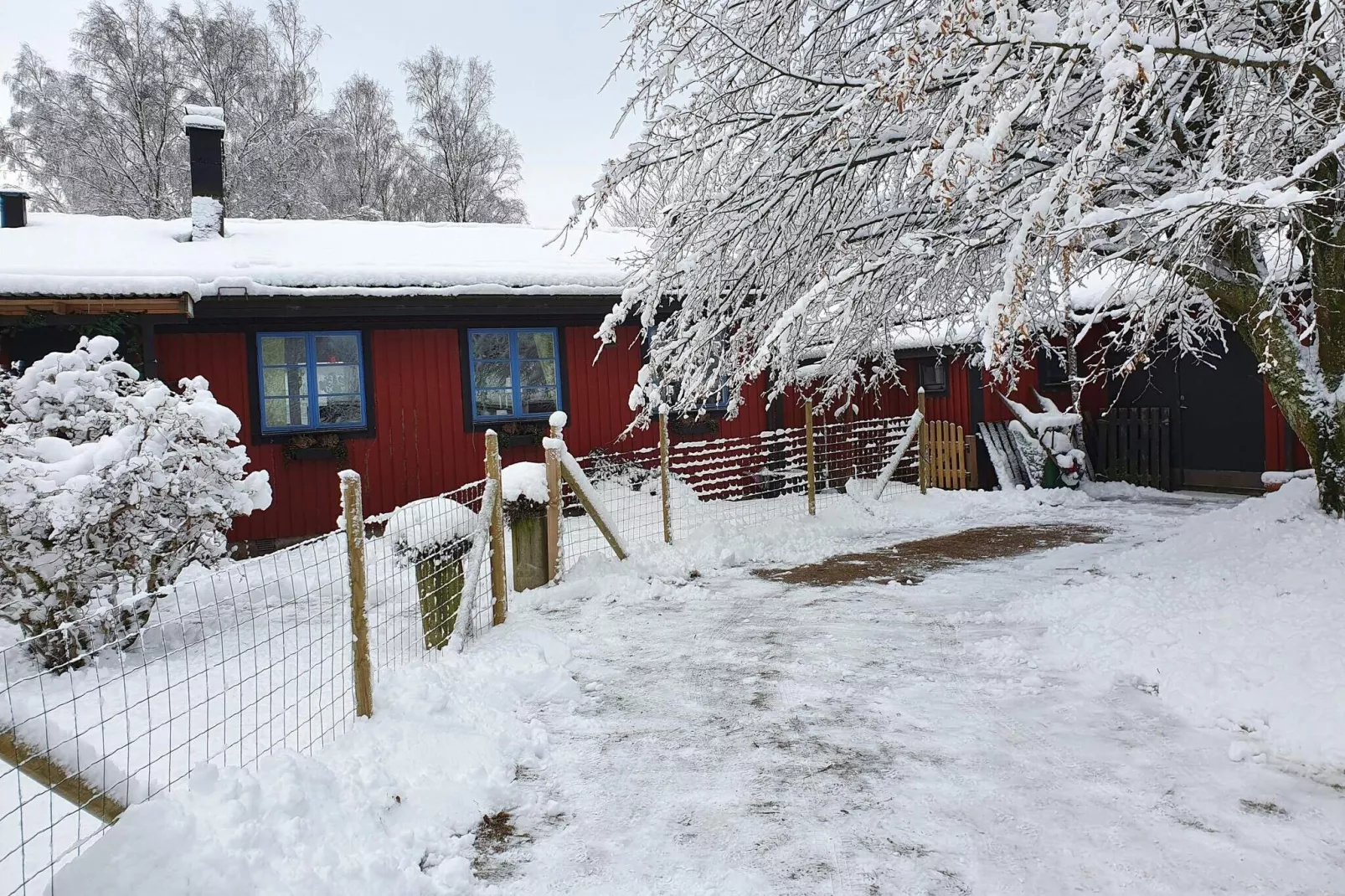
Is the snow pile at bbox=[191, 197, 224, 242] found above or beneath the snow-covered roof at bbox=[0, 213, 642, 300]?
above

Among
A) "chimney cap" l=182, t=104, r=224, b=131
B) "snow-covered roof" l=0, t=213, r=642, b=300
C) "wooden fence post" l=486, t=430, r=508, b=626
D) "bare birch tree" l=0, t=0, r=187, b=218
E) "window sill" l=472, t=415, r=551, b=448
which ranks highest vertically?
"bare birch tree" l=0, t=0, r=187, b=218

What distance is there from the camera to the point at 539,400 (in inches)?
464

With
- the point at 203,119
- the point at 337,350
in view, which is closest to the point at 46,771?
the point at 337,350

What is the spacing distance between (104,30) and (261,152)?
4.92 metres

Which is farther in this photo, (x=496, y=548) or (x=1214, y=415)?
(x=1214, y=415)

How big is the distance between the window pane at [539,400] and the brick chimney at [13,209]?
27.0ft

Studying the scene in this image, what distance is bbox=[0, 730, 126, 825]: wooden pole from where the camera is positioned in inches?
79.4

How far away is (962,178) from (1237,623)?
3.14 m

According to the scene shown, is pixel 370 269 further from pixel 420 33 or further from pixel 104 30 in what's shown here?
pixel 420 33

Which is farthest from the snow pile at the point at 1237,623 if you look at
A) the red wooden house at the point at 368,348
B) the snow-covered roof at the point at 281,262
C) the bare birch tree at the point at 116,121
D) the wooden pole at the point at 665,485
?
the bare birch tree at the point at 116,121

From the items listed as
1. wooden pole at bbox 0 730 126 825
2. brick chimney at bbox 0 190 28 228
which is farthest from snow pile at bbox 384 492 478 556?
brick chimney at bbox 0 190 28 228

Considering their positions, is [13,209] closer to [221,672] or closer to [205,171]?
[205,171]

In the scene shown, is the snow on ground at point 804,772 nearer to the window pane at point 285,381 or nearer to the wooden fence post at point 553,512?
the wooden fence post at point 553,512

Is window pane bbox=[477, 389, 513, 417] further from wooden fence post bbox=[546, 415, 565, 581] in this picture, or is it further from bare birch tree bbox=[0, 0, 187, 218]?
bare birch tree bbox=[0, 0, 187, 218]
